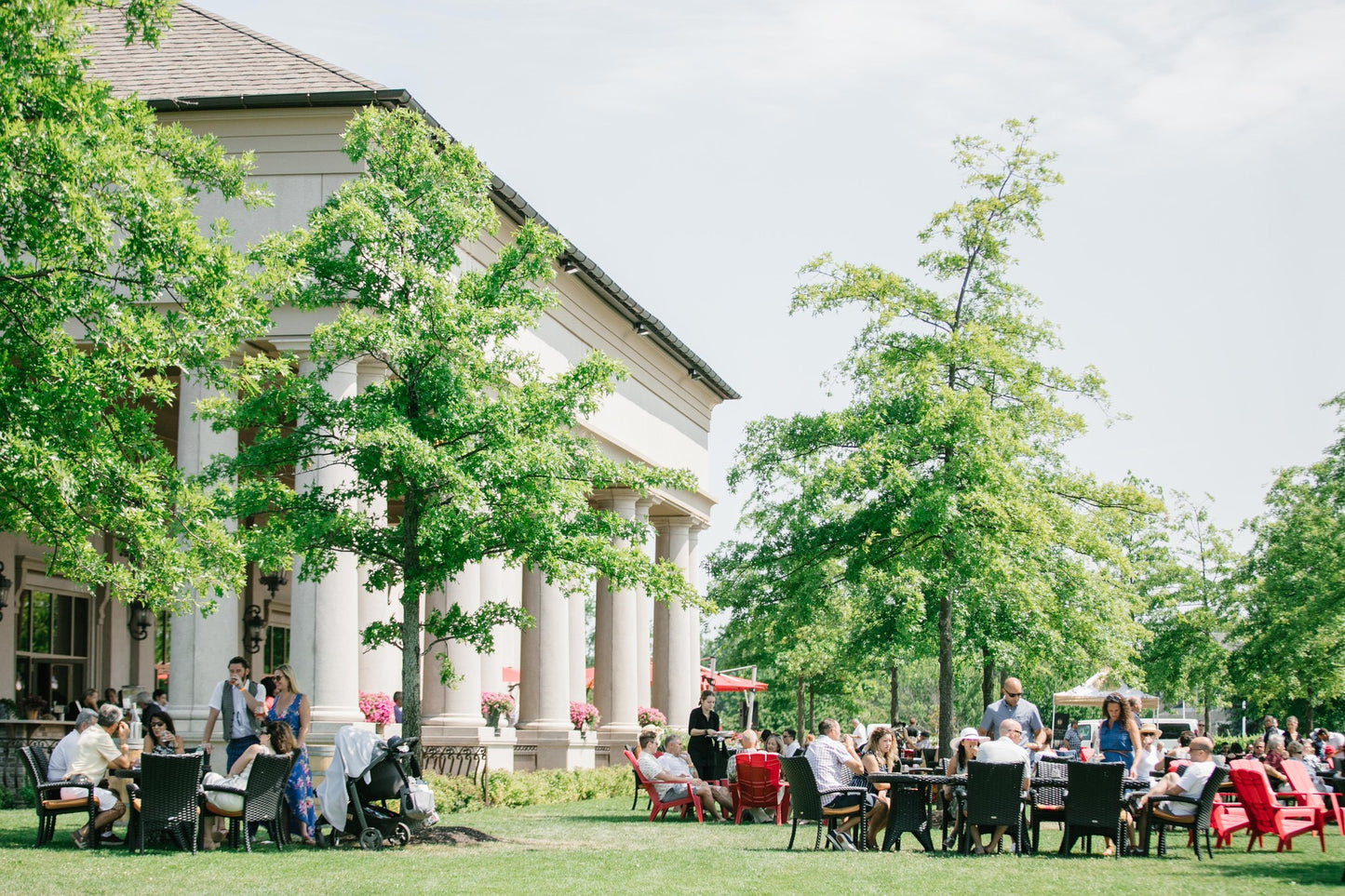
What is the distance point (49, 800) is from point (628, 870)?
6.13 m

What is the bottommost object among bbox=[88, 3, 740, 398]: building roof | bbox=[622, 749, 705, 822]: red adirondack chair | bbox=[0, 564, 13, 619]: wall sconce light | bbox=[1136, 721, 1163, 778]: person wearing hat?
bbox=[622, 749, 705, 822]: red adirondack chair

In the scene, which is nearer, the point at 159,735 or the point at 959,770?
the point at 159,735

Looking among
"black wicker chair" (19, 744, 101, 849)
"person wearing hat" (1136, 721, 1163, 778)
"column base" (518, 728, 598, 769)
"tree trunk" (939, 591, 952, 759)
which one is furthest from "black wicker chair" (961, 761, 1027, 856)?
"column base" (518, 728, 598, 769)

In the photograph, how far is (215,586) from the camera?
46.8 ft

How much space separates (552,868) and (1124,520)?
17.6 meters

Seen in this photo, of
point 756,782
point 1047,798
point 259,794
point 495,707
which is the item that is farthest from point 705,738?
point 259,794

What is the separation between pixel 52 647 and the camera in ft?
107

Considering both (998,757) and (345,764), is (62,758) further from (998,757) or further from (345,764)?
(998,757)

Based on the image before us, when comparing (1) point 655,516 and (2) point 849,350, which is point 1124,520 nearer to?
(2) point 849,350

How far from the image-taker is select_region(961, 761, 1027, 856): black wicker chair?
1490cm

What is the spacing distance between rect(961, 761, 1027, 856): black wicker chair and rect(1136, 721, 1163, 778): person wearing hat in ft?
8.81

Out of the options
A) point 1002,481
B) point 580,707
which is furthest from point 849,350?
point 580,707

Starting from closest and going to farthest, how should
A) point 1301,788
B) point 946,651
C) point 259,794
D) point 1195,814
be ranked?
point 259,794, point 1195,814, point 1301,788, point 946,651

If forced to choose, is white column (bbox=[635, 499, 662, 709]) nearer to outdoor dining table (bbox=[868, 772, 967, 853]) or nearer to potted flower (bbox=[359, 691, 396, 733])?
potted flower (bbox=[359, 691, 396, 733])
